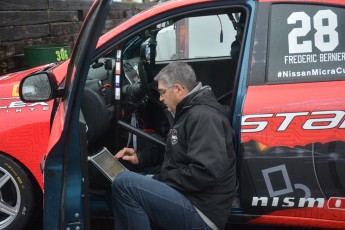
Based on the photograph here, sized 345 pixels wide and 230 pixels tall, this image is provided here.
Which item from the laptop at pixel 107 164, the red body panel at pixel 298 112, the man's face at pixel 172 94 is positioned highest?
the man's face at pixel 172 94

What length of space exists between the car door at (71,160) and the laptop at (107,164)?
A: 1.73 feet

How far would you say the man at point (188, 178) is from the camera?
199 cm

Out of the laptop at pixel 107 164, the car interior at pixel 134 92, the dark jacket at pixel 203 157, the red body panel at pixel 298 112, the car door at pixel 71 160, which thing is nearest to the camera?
the car door at pixel 71 160

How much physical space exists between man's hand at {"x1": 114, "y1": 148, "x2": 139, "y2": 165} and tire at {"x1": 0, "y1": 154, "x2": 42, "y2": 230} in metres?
0.60

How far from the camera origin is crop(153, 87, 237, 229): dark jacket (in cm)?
198

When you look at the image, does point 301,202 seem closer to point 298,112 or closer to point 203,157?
point 298,112

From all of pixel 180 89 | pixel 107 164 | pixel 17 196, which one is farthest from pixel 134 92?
pixel 17 196

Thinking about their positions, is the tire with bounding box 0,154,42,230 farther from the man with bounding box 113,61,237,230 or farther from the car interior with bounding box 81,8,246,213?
the man with bounding box 113,61,237,230

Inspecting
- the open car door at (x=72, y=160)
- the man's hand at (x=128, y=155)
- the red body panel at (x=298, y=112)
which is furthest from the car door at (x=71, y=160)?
the red body panel at (x=298, y=112)

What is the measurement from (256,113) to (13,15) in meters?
4.58

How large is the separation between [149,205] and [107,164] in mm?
504

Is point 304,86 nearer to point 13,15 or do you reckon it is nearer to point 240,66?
point 240,66

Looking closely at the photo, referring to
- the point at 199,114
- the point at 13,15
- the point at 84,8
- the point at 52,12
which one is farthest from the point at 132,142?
the point at 84,8

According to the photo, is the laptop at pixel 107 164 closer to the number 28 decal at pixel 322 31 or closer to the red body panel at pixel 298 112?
the red body panel at pixel 298 112
